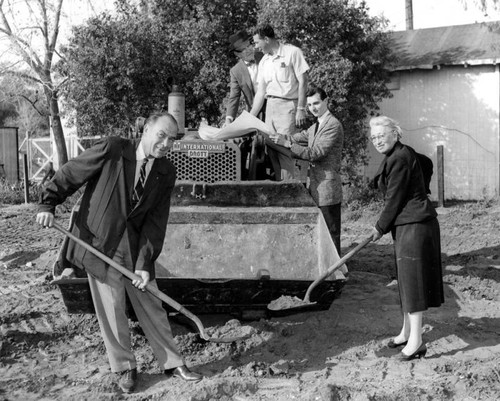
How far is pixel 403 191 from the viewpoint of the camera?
5.30 m

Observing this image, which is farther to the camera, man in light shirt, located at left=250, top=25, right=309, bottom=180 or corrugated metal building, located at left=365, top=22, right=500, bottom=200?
corrugated metal building, located at left=365, top=22, right=500, bottom=200

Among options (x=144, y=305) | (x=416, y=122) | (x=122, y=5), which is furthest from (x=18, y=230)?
(x=416, y=122)

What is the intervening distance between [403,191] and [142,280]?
1943 millimetres

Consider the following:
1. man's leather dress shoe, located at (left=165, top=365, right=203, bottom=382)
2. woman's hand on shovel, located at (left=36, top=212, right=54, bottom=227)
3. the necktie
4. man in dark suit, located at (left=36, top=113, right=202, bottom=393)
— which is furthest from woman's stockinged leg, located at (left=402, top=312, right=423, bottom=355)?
woman's hand on shovel, located at (left=36, top=212, right=54, bottom=227)

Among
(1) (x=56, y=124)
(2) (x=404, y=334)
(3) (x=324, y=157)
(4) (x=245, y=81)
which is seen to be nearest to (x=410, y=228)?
(2) (x=404, y=334)

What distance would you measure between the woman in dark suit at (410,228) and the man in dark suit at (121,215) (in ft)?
5.17

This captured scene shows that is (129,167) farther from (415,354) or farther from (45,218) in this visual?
(415,354)

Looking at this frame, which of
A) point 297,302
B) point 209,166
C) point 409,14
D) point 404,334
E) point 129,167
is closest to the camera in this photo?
point 129,167

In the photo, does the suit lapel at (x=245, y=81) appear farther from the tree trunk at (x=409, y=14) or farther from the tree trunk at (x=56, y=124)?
the tree trunk at (x=409, y=14)

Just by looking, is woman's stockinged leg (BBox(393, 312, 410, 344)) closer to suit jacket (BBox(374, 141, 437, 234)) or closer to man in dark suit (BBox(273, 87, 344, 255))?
suit jacket (BBox(374, 141, 437, 234))

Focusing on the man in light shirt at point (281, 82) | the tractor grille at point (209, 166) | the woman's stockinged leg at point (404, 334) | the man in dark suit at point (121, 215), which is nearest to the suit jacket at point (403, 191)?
the woman's stockinged leg at point (404, 334)

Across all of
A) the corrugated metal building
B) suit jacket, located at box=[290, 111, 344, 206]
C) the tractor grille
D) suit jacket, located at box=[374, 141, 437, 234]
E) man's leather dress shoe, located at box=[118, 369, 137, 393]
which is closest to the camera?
man's leather dress shoe, located at box=[118, 369, 137, 393]

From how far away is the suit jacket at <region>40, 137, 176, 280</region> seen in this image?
471cm

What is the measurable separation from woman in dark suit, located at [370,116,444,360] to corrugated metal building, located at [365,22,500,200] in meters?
12.2
